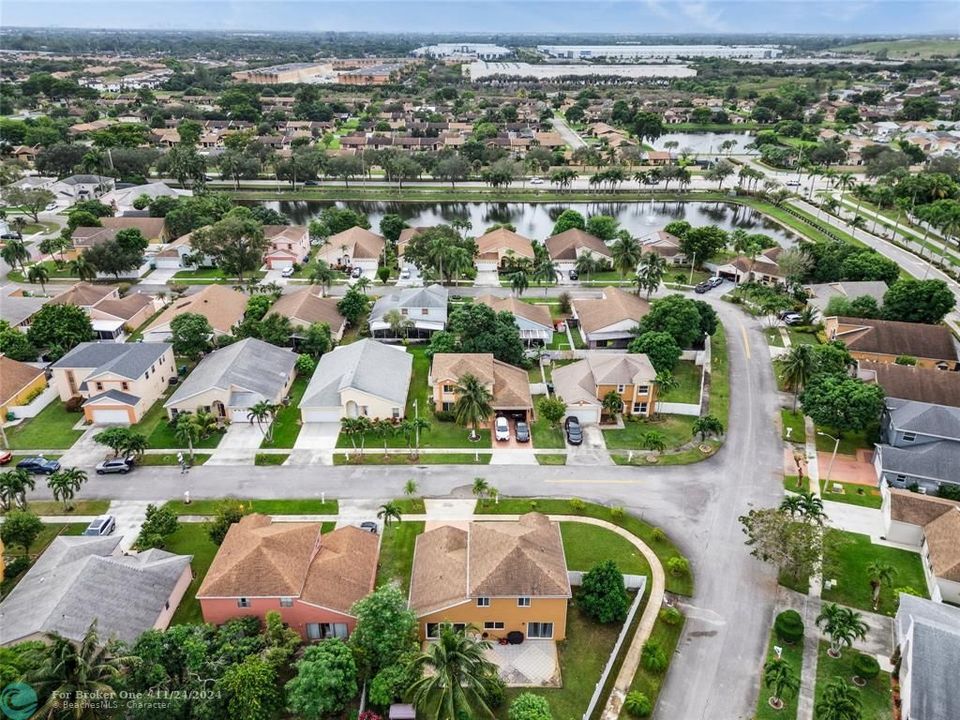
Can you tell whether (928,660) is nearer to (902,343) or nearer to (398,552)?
(398,552)

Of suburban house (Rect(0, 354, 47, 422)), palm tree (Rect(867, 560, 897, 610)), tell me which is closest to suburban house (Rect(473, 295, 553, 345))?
palm tree (Rect(867, 560, 897, 610))

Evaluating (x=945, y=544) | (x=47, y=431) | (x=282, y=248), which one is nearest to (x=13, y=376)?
(x=47, y=431)

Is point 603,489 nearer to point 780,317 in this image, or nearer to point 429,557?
point 429,557

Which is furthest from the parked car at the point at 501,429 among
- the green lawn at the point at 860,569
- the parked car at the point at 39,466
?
the parked car at the point at 39,466

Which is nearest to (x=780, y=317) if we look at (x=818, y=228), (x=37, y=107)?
(x=818, y=228)

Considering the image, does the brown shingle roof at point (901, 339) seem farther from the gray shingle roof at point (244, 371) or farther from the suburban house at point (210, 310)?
the suburban house at point (210, 310)
